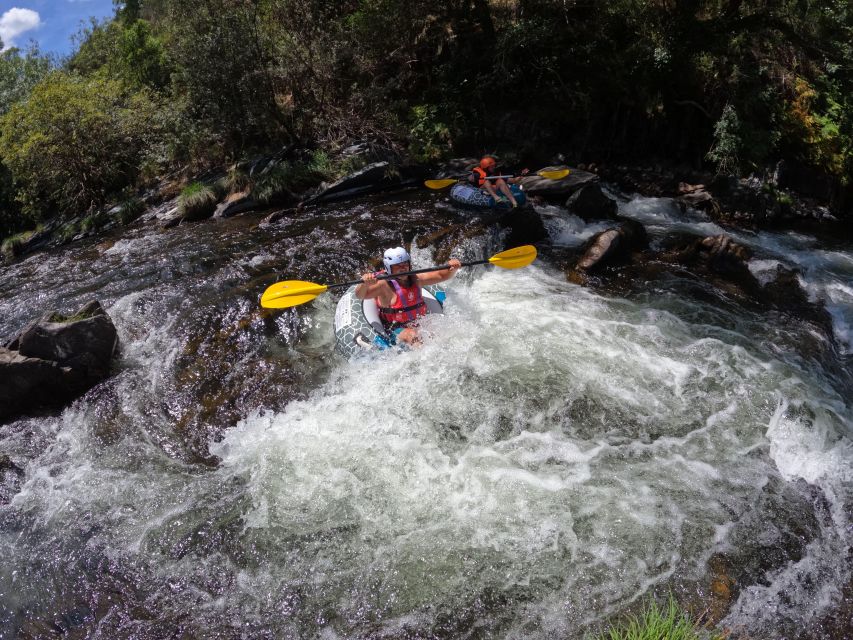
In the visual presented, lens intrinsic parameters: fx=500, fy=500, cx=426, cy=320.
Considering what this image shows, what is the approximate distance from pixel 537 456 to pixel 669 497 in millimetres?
899

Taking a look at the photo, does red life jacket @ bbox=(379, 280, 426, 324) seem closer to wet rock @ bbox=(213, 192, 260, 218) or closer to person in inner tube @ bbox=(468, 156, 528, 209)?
person in inner tube @ bbox=(468, 156, 528, 209)

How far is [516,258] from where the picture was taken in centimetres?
589

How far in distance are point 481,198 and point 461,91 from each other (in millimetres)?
4433

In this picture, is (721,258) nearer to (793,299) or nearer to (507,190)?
(793,299)

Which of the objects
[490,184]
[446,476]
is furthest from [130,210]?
[446,476]

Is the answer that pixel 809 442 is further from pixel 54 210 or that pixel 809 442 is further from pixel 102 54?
pixel 102 54

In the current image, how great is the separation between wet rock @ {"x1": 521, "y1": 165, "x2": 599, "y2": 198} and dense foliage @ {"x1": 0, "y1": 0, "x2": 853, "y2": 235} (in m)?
1.91

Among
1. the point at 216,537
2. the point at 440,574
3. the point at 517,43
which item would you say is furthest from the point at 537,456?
the point at 517,43

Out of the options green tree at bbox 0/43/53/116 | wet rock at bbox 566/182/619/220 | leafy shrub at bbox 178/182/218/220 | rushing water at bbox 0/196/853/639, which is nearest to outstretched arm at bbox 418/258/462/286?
rushing water at bbox 0/196/853/639

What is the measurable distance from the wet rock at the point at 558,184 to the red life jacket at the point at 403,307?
441 centimetres

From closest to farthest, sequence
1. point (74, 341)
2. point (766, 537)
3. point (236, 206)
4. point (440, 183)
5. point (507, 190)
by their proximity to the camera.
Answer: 1. point (766, 537)
2. point (74, 341)
3. point (507, 190)
4. point (440, 183)
5. point (236, 206)

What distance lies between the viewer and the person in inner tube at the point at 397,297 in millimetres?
4848

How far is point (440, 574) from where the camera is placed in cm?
296

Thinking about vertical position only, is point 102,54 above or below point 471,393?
above
